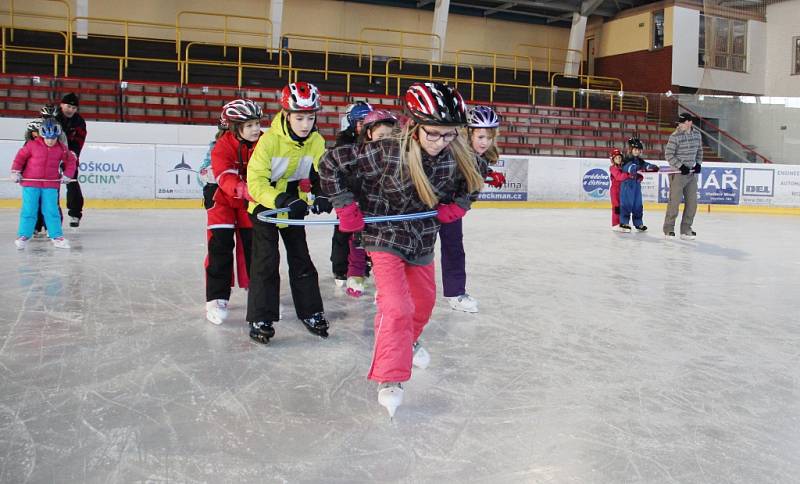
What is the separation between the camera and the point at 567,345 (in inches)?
135

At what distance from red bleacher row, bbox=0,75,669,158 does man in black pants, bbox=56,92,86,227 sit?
21.8 ft

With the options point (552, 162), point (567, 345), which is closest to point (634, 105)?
point (552, 162)

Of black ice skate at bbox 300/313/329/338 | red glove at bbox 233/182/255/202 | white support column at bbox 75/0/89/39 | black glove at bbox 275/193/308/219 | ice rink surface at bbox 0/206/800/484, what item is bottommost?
ice rink surface at bbox 0/206/800/484

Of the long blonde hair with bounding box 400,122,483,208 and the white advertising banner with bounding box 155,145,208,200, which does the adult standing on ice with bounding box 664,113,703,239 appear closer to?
the long blonde hair with bounding box 400,122,483,208

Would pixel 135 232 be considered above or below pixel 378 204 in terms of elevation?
below

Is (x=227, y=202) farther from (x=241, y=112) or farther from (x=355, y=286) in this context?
(x=355, y=286)

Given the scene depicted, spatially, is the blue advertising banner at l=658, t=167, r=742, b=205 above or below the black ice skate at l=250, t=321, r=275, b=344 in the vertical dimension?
above

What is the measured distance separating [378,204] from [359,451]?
0.88 meters

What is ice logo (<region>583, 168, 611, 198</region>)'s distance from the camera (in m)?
14.4

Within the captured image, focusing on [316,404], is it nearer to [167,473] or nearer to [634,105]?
[167,473]

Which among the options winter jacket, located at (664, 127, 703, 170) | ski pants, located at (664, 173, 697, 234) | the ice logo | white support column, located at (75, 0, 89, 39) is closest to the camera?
winter jacket, located at (664, 127, 703, 170)

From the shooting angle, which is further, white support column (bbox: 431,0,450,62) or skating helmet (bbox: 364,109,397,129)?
white support column (bbox: 431,0,450,62)

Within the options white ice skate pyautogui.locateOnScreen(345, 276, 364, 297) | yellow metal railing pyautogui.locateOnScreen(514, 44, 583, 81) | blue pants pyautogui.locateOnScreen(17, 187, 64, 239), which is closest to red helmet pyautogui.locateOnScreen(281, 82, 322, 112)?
white ice skate pyautogui.locateOnScreen(345, 276, 364, 297)

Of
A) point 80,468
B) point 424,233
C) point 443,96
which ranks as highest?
point 443,96
